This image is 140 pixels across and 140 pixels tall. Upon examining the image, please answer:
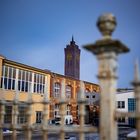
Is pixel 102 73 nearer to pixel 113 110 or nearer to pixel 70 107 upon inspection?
pixel 113 110

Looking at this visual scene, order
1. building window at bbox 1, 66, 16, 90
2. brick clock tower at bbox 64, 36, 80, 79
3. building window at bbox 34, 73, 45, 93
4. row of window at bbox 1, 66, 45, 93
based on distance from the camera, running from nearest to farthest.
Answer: building window at bbox 1, 66, 16, 90
row of window at bbox 1, 66, 45, 93
building window at bbox 34, 73, 45, 93
brick clock tower at bbox 64, 36, 80, 79

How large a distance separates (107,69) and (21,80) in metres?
32.5

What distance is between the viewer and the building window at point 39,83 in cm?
4000

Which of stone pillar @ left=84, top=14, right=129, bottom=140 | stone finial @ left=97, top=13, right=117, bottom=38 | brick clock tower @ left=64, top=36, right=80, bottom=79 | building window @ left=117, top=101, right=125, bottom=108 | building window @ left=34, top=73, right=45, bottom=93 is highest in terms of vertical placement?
brick clock tower @ left=64, top=36, right=80, bottom=79

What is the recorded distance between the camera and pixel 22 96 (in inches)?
1467

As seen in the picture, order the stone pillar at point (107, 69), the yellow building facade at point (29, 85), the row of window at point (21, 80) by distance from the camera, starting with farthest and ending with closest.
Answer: the row of window at point (21, 80) → the yellow building facade at point (29, 85) → the stone pillar at point (107, 69)

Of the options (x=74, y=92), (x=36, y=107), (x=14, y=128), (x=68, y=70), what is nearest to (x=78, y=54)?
(x=68, y=70)

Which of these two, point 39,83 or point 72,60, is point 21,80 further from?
point 72,60

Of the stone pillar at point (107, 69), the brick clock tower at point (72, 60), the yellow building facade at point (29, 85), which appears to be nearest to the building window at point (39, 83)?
the yellow building facade at point (29, 85)

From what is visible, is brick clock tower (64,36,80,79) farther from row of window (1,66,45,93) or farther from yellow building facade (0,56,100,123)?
row of window (1,66,45,93)

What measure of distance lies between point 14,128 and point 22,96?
100 feet

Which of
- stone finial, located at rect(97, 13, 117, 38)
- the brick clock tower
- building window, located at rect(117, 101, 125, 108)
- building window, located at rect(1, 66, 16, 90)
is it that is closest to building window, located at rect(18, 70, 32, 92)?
building window, located at rect(1, 66, 16, 90)

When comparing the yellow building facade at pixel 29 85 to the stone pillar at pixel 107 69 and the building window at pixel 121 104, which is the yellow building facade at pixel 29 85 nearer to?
the building window at pixel 121 104

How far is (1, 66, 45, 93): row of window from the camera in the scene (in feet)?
115
